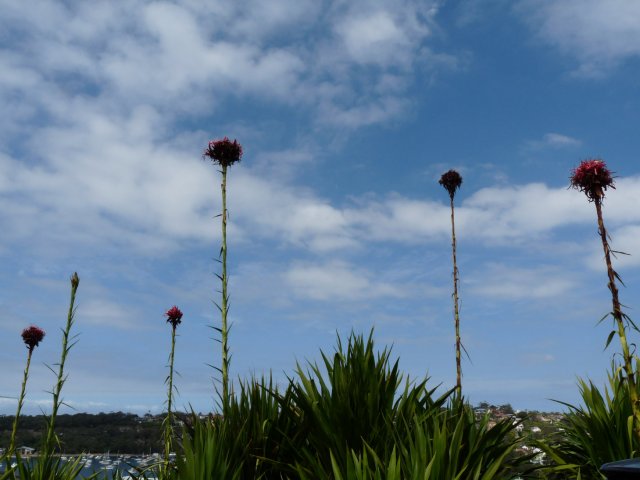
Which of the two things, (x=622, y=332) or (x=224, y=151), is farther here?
(x=224, y=151)

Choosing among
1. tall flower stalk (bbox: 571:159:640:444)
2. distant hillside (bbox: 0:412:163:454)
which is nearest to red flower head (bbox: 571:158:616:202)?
tall flower stalk (bbox: 571:159:640:444)

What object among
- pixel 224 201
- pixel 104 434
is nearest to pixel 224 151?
pixel 224 201

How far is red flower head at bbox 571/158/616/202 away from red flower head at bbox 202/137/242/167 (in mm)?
6049

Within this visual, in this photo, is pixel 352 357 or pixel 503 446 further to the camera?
pixel 352 357

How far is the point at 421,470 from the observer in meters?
5.41

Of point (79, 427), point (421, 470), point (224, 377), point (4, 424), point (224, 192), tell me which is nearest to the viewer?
point (421, 470)

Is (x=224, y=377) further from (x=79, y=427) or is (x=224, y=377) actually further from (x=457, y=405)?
(x=79, y=427)

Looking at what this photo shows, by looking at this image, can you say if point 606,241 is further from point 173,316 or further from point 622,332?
point 173,316

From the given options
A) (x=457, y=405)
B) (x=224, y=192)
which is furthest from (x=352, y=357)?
(x=224, y=192)

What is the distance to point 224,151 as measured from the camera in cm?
1097

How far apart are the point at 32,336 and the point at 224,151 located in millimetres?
7761

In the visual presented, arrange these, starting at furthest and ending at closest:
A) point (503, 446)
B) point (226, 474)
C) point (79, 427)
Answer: point (79, 427), point (503, 446), point (226, 474)

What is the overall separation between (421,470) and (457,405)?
2.90 meters

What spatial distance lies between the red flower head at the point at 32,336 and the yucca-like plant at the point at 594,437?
39.5ft
